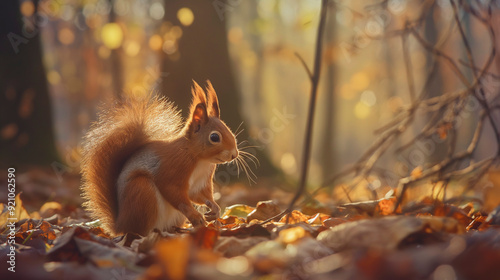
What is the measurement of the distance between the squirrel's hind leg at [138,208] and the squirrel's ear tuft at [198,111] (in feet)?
1.20

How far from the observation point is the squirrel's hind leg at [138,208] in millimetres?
2359

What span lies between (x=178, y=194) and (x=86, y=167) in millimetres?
496

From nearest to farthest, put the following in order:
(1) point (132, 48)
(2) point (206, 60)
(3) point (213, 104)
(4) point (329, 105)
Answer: (3) point (213, 104)
(2) point (206, 60)
(4) point (329, 105)
(1) point (132, 48)

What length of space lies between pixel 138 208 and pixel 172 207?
0.62 feet

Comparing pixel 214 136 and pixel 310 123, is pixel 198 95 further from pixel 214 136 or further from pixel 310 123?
pixel 310 123

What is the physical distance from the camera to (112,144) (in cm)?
261

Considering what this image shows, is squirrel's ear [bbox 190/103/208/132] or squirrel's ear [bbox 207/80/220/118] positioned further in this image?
squirrel's ear [bbox 207/80/220/118]

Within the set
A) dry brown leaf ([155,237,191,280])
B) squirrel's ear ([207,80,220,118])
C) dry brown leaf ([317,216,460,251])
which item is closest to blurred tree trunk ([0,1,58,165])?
squirrel's ear ([207,80,220,118])

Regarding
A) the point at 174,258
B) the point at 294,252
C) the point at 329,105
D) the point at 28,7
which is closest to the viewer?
the point at 174,258

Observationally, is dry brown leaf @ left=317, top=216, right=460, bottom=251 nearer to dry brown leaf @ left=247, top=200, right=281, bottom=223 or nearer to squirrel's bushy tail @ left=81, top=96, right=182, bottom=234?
dry brown leaf @ left=247, top=200, right=281, bottom=223

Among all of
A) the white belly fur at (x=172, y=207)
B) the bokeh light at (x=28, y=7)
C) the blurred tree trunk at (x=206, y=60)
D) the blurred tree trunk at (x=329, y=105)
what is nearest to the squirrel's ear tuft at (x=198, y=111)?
the white belly fur at (x=172, y=207)

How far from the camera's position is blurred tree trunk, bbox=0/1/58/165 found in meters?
6.77

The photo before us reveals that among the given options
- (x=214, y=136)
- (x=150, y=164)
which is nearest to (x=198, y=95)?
(x=214, y=136)

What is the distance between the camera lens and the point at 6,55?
693 cm
